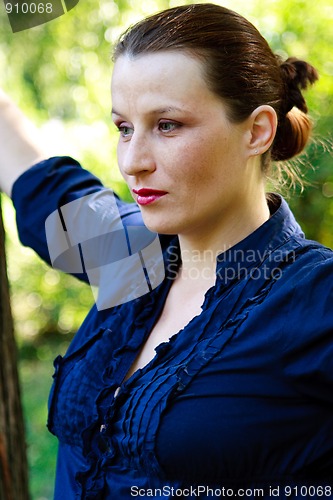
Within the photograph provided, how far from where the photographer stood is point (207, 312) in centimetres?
141

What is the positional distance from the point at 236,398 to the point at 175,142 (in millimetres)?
493

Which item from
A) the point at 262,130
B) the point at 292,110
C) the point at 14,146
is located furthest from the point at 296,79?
the point at 14,146

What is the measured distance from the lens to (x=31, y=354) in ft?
17.7

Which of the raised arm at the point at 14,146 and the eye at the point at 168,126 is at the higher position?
the eye at the point at 168,126

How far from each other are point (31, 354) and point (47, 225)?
3.75 metres

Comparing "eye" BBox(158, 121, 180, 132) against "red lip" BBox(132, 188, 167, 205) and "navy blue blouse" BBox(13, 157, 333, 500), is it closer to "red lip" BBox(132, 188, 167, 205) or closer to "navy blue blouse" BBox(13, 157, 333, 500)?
"red lip" BBox(132, 188, 167, 205)

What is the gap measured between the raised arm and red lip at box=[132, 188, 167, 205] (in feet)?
1.69

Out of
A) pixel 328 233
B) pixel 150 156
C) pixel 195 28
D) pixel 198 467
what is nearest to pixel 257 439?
pixel 198 467

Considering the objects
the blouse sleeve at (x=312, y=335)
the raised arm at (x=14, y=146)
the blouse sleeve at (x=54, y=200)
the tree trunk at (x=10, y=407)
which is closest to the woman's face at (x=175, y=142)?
the blouse sleeve at (x=312, y=335)

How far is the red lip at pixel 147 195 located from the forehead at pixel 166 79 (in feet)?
0.57

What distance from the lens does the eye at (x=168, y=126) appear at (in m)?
1.37

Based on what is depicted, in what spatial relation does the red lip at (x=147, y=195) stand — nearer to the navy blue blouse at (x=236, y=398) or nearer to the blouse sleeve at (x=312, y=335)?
the navy blue blouse at (x=236, y=398)

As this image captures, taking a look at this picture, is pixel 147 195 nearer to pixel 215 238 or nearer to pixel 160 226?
pixel 160 226

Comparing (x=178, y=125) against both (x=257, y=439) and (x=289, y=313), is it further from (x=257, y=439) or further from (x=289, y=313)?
(x=257, y=439)
